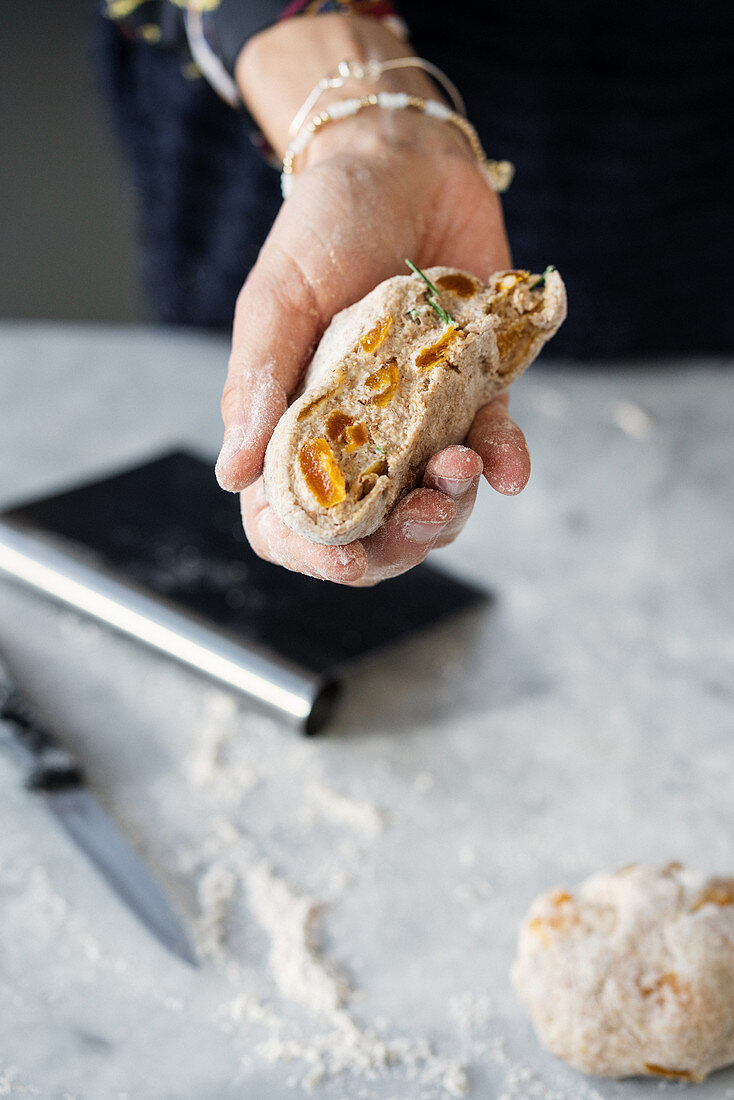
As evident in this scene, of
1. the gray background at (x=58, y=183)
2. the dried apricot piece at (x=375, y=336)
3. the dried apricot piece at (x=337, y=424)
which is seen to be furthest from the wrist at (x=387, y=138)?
the gray background at (x=58, y=183)

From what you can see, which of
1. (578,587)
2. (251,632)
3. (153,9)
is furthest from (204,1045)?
(153,9)

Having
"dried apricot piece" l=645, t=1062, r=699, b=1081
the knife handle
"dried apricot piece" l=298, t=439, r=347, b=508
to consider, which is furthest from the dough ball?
the knife handle

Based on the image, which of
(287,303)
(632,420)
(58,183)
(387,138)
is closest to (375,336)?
(287,303)

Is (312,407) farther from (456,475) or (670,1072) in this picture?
(670,1072)

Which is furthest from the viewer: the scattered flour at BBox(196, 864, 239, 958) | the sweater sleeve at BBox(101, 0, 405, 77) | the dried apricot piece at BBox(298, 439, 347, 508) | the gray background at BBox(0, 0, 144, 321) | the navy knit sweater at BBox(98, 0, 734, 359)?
the gray background at BBox(0, 0, 144, 321)

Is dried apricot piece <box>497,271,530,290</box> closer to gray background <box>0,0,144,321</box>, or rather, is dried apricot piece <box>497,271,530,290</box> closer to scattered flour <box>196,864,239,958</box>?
scattered flour <box>196,864,239,958</box>

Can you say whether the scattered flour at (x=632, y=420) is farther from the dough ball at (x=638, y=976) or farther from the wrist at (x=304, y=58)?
the dough ball at (x=638, y=976)

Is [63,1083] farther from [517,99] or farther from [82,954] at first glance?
[517,99]
